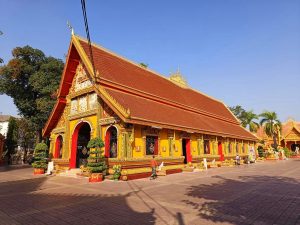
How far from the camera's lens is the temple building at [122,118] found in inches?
546

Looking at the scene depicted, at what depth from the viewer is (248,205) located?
269 inches

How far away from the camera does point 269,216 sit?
5.74m

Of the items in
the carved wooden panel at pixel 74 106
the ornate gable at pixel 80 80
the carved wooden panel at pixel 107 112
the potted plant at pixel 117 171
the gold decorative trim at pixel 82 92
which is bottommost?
the potted plant at pixel 117 171

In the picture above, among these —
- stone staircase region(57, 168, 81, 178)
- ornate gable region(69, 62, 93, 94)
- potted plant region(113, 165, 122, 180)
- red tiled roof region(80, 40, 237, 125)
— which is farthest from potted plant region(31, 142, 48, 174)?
potted plant region(113, 165, 122, 180)

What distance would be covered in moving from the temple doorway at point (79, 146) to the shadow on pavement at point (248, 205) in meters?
11.4

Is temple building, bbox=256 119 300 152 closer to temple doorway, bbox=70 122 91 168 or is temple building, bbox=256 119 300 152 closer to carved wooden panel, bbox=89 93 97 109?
temple doorway, bbox=70 122 91 168

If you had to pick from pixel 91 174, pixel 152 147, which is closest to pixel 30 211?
pixel 91 174

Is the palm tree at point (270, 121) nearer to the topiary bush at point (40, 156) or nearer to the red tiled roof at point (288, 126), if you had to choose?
the red tiled roof at point (288, 126)

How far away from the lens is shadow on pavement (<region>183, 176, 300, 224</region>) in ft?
18.4

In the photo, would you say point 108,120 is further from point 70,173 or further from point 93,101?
point 70,173

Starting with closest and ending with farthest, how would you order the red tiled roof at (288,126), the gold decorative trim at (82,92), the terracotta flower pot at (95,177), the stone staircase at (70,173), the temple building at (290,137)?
the terracotta flower pot at (95,177)
the stone staircase at (70,173)
the gold decorative trim at (82,92)
the temple building at (290,137)
the red tiled roof at (288,126)

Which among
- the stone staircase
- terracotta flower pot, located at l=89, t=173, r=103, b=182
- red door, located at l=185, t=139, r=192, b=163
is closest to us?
terracotta flower pot, located at l=89, t=173, r=103, b=182

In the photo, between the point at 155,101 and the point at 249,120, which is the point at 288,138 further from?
the point at 155,101

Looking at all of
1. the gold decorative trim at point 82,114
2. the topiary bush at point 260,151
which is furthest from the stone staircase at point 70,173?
the topiary bush at point 260,151
